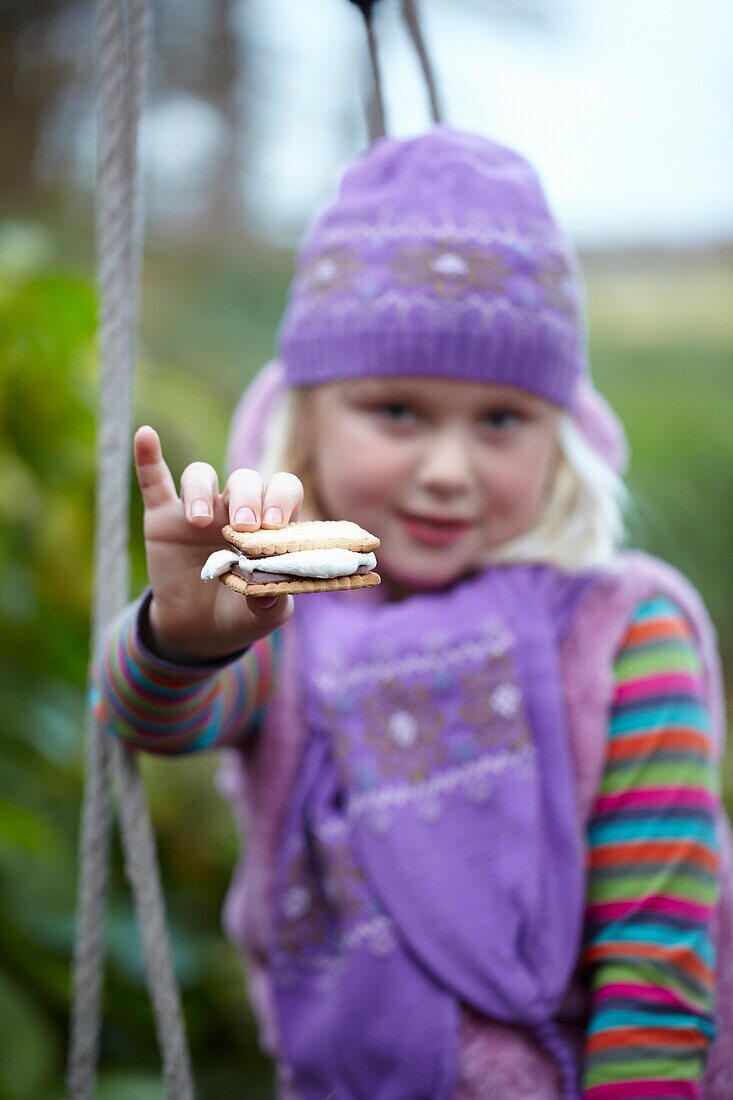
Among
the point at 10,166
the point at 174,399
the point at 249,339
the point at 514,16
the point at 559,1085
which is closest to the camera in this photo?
the point at 559,1085

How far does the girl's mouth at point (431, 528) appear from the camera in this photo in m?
0.84

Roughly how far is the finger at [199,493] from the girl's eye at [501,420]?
1.05ft

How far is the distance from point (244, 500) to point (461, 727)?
0.36m

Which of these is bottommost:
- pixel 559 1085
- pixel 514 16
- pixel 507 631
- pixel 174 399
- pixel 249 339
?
pixel 559 1085

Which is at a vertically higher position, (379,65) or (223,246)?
(223,246)

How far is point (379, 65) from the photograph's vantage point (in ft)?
3.03

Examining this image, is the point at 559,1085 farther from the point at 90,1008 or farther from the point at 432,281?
the point at 432,281

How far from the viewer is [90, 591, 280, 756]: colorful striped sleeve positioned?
2.23ft

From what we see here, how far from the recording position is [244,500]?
1.77 ft

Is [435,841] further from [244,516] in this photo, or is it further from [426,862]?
[244,516]

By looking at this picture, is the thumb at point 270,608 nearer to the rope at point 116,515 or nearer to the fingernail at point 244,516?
the fingernail at point 244,516

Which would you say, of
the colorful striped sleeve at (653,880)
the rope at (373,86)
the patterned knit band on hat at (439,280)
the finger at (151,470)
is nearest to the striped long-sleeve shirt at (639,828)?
the colorful striped sleeve at (653,880)

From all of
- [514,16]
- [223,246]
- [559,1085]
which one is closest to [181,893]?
[559,1085]

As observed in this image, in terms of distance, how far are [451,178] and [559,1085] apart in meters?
0.67
